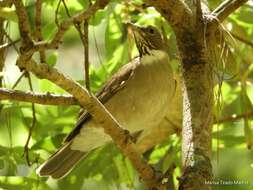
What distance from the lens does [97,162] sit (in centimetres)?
434

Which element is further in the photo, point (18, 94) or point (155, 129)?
point (155, 129)

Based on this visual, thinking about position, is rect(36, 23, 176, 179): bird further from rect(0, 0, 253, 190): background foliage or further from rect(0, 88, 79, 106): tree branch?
rect(0, 88, 79, 106): tree branch

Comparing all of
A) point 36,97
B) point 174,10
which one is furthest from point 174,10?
point 36,97

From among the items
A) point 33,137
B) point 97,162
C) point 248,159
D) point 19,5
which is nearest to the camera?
point 19,5

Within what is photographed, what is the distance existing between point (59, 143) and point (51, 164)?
1.14 ft

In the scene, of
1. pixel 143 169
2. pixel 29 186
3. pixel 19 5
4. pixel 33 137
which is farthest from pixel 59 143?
pixel 19 5

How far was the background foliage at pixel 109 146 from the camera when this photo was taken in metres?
3.81

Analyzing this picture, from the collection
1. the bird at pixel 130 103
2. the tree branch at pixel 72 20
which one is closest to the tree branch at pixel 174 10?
the tree branch at pixel 72 20

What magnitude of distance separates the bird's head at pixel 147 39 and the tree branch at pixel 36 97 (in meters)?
1.80

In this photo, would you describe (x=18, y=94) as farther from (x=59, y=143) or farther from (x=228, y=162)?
(x=228, y=162)

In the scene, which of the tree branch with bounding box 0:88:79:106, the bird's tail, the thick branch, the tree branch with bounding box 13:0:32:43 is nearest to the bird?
the bird's tail

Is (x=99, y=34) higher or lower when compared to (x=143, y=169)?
higher

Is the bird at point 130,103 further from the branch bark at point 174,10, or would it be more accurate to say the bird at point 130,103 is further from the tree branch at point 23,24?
the tree branch at point 23,24

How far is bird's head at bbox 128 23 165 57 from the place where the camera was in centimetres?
474
